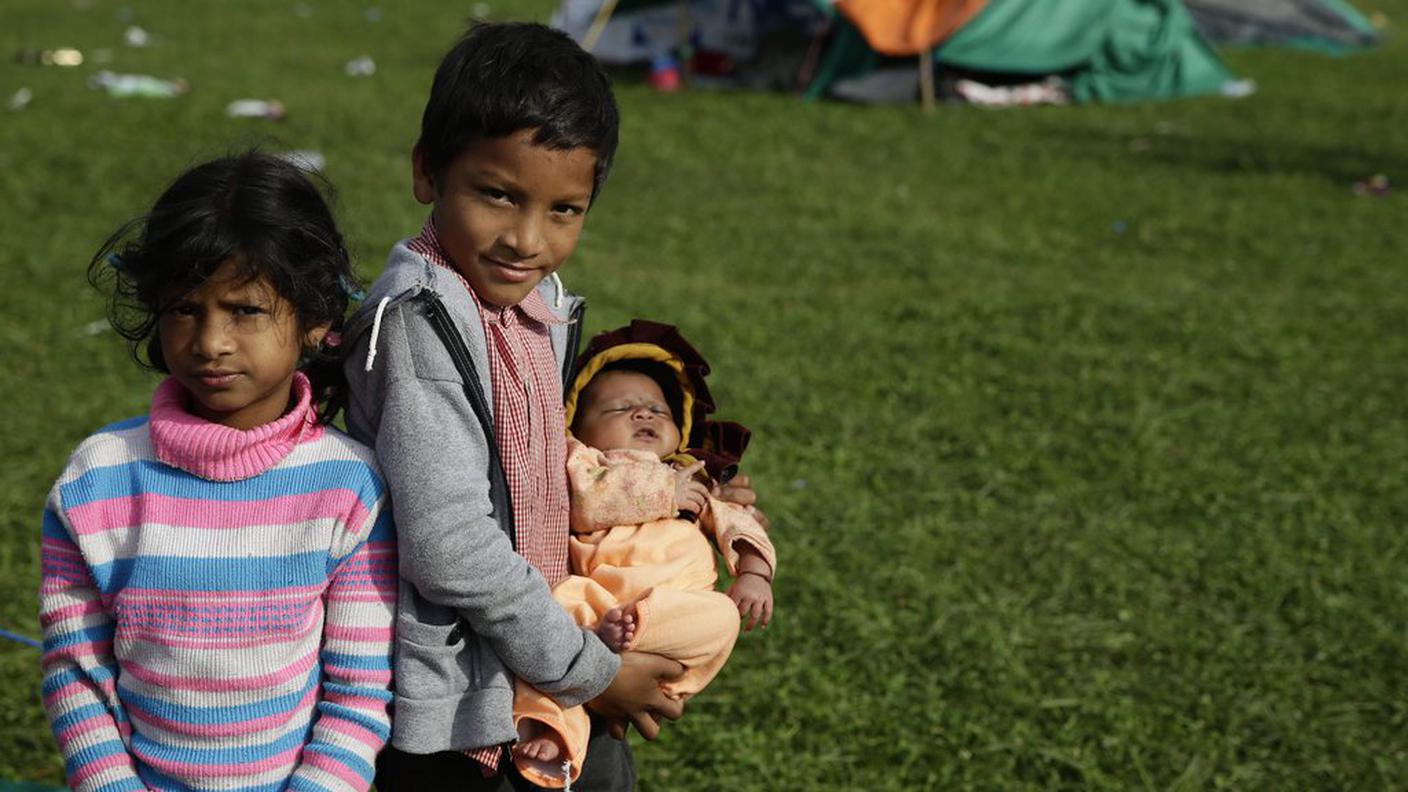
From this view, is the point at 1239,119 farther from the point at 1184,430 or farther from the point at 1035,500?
the point at 1035,500

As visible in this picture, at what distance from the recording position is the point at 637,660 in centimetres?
218

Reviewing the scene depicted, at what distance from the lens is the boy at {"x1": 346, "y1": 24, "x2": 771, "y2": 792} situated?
6.48ft

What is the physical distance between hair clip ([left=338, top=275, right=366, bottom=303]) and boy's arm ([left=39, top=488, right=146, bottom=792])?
47 cm

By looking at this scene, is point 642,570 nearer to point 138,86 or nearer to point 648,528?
point 648,528

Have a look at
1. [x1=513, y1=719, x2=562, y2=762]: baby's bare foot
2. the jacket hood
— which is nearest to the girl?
[x1=513, y1=719, x2=562, y2=762]: baby's bare foot

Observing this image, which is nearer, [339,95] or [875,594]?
[875,594]

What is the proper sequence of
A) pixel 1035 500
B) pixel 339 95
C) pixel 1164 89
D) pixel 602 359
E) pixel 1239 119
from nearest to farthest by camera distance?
pixel 602 359 < pixel 1035 500 < pixel 339 95 < pixel 1239 119 < pixel 1164 89

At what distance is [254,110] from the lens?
1060 cm

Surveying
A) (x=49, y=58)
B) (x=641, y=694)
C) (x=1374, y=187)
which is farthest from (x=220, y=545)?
(x=49, y=58)

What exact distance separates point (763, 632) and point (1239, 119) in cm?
977

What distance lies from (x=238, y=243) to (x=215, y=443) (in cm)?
26

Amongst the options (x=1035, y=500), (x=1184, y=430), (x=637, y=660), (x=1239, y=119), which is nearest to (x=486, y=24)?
(x=637, y=660)

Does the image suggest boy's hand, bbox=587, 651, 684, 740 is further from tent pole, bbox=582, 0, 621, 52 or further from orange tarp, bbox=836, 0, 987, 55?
tent pole, bbox=582, 0, 621, 52

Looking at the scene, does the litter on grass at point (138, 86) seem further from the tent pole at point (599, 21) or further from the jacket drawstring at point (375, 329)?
the jacket drawstring at point (375, 329)
